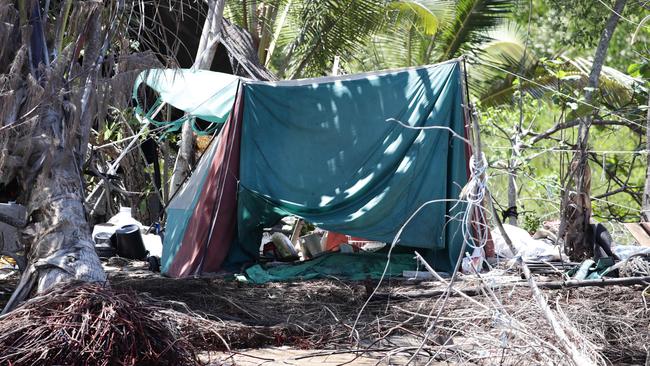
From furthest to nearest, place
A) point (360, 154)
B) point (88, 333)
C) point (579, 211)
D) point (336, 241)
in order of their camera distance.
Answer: point (336, 241) < point (360, 154) < point (579, 211) < point (88, 333)

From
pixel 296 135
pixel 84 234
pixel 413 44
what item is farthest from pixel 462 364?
pixel 413 44

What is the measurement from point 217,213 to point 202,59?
90.7 inches

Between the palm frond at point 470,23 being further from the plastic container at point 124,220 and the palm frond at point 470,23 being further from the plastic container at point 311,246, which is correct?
the plastic container at point 124,220

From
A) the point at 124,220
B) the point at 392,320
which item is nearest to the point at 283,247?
the point at 124,220

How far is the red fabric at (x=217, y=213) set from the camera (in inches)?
340

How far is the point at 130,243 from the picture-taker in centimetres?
990

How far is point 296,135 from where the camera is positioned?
8.78 m

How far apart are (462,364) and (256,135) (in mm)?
4863

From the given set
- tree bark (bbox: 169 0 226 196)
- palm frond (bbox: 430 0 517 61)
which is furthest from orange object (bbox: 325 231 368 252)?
palm frond (bbox: 430 0 517 61)

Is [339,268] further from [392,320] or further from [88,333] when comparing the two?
[88,333]

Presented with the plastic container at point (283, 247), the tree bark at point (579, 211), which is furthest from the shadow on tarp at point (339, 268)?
the tree bark at point (579, 211)

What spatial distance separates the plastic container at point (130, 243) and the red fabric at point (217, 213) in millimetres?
1281

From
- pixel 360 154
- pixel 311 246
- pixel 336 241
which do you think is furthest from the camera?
pixel 336 241

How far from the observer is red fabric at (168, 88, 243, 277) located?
865 centimetres
